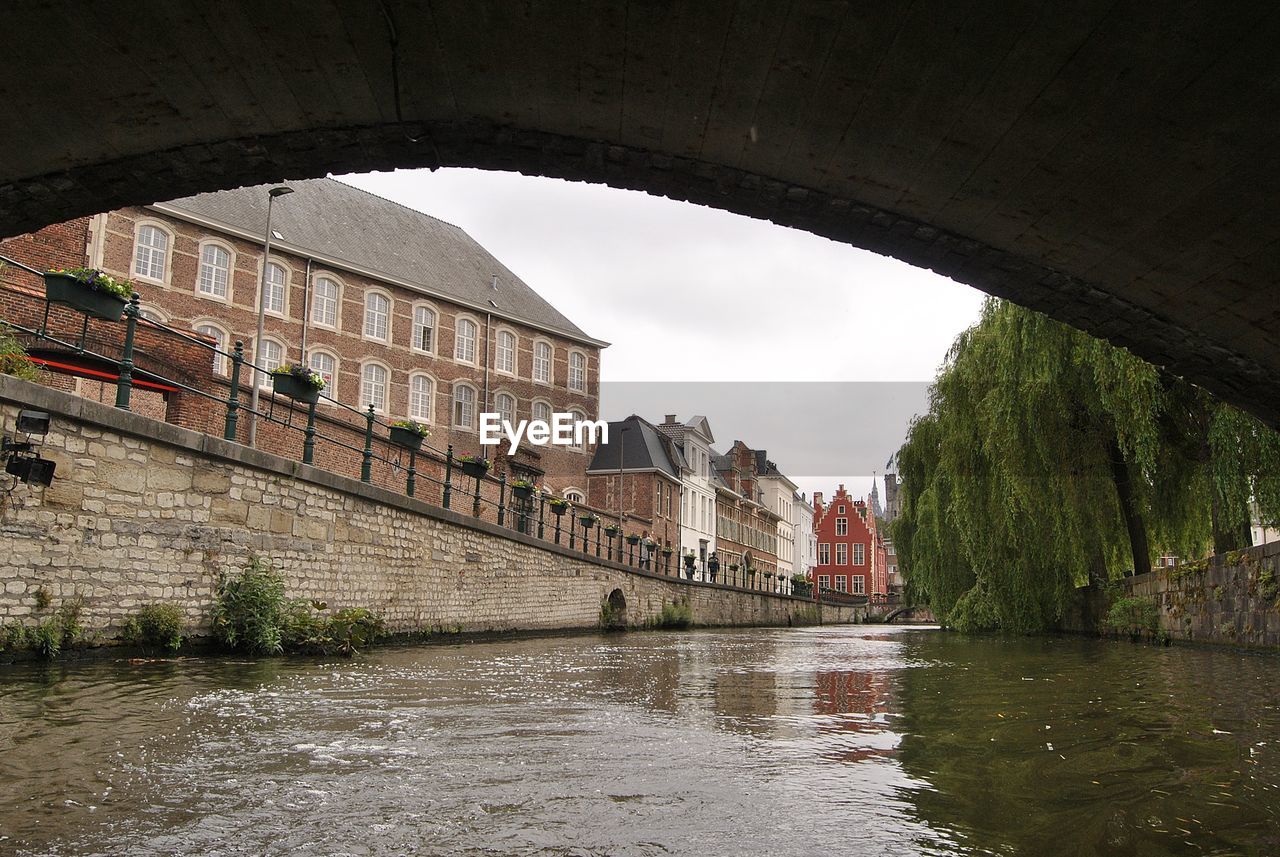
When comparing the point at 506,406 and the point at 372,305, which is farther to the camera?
the point at 506,406

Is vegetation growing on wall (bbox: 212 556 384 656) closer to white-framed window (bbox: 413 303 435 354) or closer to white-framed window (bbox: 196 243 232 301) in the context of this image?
white-framed window (bbox: 196 243 232 301)

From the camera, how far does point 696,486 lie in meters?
52.7

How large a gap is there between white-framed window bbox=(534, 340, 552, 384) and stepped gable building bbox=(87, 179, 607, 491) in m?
0.05

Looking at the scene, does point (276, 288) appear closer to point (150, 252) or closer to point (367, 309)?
point (367, 309)

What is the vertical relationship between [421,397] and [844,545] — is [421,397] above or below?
above

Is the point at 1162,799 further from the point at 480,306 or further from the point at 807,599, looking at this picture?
the point at 807,599

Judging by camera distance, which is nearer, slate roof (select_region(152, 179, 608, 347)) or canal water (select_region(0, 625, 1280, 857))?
canal water (select_region(0, 625, 1280, 857))

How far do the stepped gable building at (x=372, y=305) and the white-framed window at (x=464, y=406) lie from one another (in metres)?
0.06

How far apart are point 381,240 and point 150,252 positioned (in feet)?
29.6

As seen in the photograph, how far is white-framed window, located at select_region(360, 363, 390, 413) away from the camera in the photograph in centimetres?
3391

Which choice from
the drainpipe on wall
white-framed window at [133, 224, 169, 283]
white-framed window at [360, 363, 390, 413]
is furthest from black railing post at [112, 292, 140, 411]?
white-framed window at [360, 363, 390, 413]

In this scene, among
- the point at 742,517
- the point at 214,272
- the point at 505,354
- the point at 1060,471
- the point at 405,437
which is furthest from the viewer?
the point at 742,517

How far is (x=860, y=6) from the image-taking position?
2594 millimetres

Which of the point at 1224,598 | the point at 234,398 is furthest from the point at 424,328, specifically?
the point at 1224,598
